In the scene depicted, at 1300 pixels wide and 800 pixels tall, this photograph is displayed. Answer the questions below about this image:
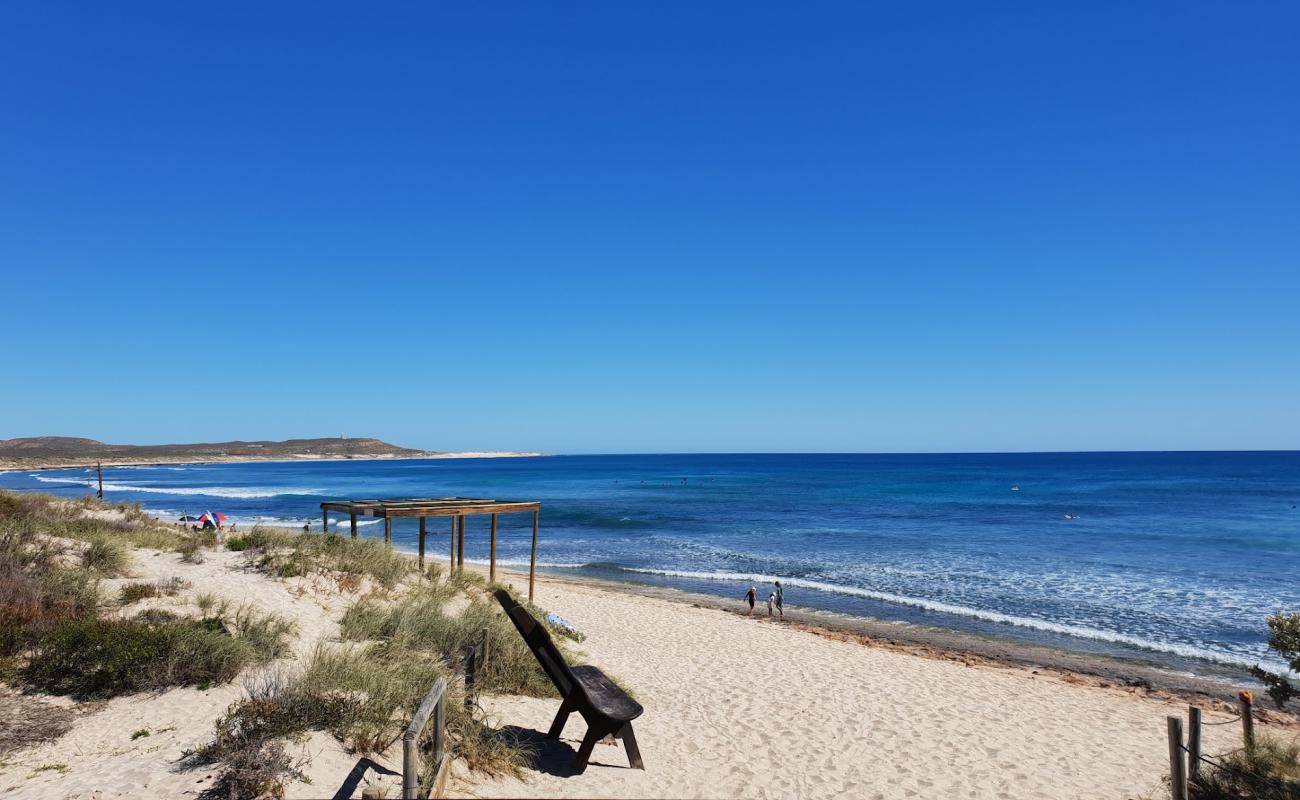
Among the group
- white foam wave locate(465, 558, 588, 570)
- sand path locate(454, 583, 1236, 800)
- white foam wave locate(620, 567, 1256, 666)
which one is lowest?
white foam wave locate(465, 558, 588, 570)

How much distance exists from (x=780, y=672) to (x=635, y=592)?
1005 centimetres

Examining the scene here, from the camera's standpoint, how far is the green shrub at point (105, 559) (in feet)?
37.1

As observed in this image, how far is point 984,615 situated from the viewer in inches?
741

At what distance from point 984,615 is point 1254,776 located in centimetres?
1301

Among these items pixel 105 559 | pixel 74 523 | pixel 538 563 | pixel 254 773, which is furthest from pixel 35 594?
pixel 538 563

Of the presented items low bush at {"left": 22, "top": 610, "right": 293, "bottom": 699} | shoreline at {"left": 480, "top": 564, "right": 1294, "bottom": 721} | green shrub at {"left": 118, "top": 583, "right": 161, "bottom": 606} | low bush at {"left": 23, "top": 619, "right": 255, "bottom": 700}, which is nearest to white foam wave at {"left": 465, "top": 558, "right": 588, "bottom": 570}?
shoreline at {"left": 480, "top": 564, "right": 1294, "bottom": 721}

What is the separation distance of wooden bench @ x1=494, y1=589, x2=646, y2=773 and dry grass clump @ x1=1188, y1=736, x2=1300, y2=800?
18.0ft

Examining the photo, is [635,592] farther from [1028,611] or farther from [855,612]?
[1028,611]

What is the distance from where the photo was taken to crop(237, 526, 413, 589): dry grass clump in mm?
12797

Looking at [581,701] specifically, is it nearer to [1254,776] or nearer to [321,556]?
[1254,776]

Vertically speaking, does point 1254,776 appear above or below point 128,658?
below

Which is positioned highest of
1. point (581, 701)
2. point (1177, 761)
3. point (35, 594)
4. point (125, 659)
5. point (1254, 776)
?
point (35, 594)

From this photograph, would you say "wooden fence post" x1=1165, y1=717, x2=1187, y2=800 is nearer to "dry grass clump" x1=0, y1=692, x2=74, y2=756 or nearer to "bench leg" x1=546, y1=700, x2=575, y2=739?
"bench leg" x1=546, y1=700, x2=575, y2=739

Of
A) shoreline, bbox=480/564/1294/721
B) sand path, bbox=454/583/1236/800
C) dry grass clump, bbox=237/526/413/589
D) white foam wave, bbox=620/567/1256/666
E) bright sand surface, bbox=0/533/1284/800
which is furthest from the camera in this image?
white foam wave, bbox=620/567/1256/666
